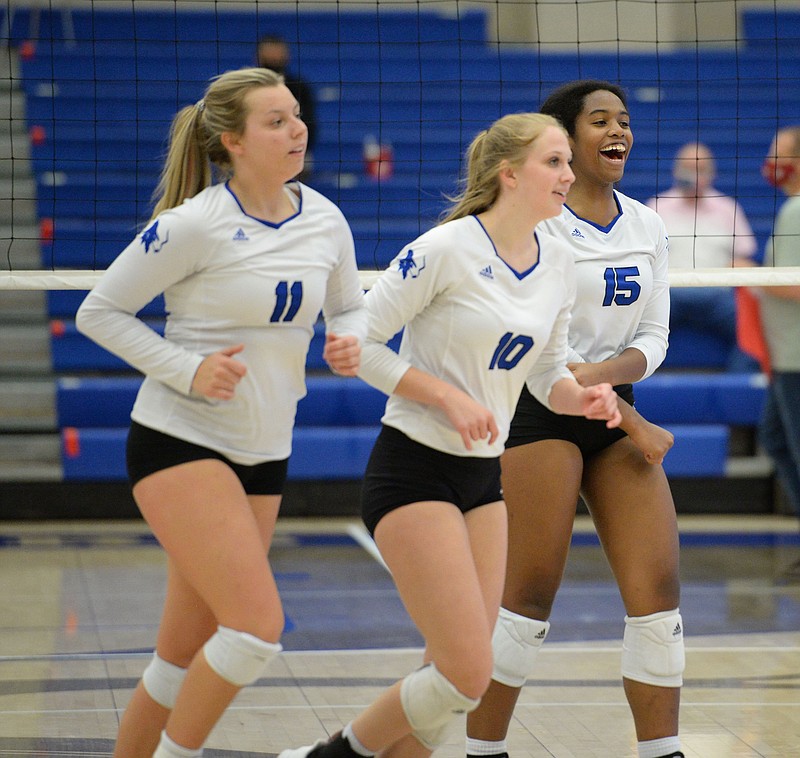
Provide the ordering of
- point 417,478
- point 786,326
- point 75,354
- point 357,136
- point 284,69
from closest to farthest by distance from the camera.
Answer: point 417,478 → point 786,326 → point 75,354 → point 284,69 → point 357,136

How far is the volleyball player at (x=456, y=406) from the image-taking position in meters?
2.90

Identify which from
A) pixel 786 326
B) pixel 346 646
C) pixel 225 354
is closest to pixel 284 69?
pixel 786 326

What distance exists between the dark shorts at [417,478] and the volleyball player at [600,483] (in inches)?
17.1

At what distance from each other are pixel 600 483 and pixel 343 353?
0.96 meters

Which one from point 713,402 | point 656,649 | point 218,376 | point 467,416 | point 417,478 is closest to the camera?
point 218,376

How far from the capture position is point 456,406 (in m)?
2.90

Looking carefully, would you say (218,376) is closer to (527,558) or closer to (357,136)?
(527,558)

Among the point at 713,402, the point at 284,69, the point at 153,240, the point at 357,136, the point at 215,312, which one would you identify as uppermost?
the point at 284,69

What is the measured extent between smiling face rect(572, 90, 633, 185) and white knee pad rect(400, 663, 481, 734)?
4.63 feet

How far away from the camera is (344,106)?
11414mm

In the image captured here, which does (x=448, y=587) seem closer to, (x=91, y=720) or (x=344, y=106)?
(x=91, y=720)

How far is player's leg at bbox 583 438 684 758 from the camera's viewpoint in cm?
341

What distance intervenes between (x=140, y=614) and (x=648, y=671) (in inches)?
116

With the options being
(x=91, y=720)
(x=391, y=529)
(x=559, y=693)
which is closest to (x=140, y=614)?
(x=91, y=720)
